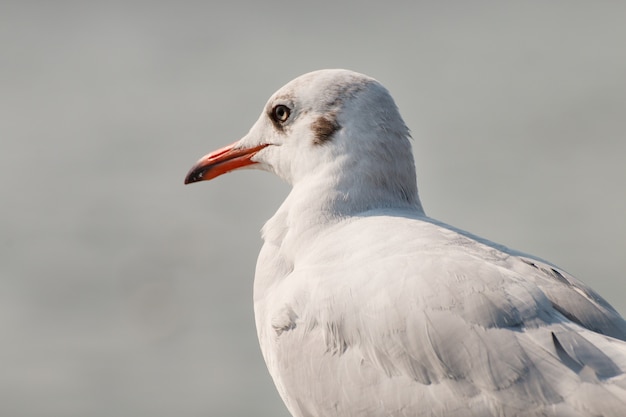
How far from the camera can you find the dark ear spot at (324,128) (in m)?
5.46

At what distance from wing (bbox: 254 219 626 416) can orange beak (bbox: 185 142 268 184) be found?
1.01 metres

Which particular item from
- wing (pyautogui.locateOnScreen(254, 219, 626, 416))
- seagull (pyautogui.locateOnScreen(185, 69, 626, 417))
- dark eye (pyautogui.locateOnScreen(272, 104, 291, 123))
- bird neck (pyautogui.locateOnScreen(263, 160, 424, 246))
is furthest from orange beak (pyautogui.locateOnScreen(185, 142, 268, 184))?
wing (pyautogui.locateOnScreen(254, 219, 626, 416))

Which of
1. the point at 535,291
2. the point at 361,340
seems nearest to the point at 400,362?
the point at 361,340

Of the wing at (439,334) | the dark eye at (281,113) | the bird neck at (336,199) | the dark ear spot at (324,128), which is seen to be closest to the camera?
the wing at (439,334)

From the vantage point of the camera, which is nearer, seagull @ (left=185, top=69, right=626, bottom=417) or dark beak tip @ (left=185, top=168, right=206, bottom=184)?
seagull @ (left=185, top=69, right=626, bottom=417)

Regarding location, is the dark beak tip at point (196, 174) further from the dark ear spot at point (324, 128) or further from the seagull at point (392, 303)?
the dark ear spot at point (324, 128)

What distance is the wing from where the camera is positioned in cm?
434

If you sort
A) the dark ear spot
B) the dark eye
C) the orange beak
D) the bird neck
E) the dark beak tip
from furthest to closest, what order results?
the dark beak tip → the orange beak → the dark eye → the dark ear spot → the bird neck

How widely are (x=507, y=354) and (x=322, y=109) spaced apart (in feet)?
5.18

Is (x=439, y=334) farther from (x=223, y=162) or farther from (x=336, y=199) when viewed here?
(x=223, y=162)

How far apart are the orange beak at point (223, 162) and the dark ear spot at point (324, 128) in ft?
1.26

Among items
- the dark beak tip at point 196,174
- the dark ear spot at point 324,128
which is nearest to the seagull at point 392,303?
the dark ear spot at point 324,128

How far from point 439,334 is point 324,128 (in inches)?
51.8

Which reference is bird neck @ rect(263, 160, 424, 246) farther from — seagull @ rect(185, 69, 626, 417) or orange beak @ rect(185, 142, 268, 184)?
orange beak @ rect(185, 142, 268, 184)
